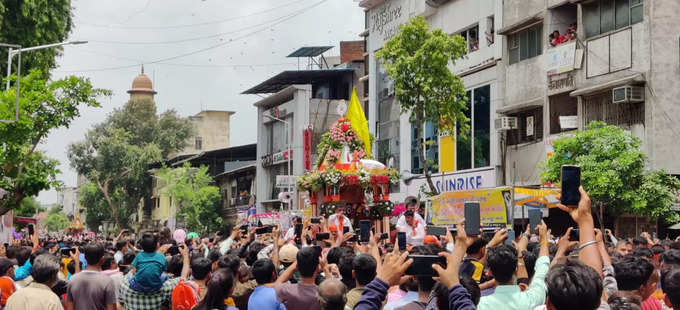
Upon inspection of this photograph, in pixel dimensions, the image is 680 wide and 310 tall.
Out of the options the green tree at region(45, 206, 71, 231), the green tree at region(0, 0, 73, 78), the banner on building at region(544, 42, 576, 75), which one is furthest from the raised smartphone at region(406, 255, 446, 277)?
the green tree at region(45, 206, 71, 231)

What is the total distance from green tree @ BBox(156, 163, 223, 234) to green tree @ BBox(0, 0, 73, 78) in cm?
3746

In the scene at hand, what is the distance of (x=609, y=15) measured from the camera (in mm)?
27031

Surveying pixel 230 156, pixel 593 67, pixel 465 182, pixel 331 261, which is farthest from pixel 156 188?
pixel 331 261

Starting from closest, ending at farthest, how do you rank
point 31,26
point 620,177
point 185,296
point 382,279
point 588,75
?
point 382,279, point 185,296, point 620,177, point 588,75, point 31,26

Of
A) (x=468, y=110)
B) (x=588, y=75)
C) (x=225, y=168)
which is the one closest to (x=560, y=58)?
(x=588, y=75)

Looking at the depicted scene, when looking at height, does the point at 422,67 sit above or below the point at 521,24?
below

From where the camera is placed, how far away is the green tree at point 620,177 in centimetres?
2350

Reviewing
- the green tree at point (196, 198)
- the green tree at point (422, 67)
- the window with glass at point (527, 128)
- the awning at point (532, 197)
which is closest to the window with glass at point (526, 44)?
Answer: the window with glass at point (527, 128)

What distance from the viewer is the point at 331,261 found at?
8.75 m

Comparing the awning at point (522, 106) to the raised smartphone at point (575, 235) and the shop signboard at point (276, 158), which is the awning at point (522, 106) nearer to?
the raised smartphone at point (575, 235)

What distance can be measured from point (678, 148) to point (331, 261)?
19408mm

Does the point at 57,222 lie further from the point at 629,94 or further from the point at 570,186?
the point at 570,186

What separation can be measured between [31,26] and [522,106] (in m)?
17.4

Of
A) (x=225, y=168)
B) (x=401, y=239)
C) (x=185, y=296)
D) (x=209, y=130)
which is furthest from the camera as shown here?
(x=209, y=130)
